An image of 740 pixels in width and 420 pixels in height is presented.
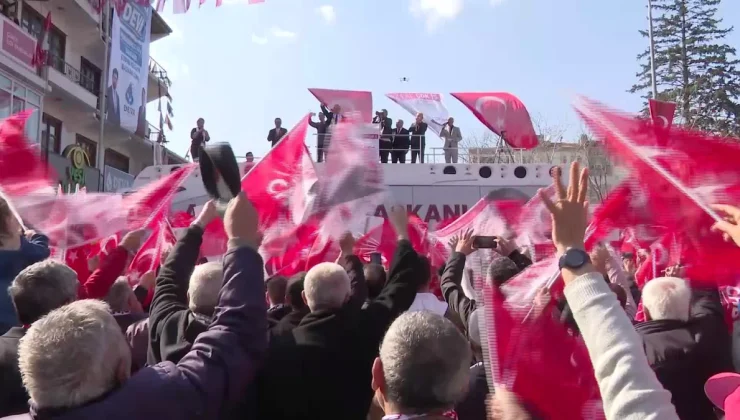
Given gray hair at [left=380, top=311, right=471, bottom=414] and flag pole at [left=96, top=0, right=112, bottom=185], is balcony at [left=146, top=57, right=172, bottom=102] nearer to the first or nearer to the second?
flag pole at [left=96, top=0, right=112, bottom=185]

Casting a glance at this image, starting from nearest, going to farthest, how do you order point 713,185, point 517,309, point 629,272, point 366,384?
point 517,309 < point 713,185 < point 366,384 < point 629,272

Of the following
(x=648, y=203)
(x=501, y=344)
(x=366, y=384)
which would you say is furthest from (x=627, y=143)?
(x=366, y=384)

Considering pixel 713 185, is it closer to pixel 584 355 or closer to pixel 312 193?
pixel 584 355

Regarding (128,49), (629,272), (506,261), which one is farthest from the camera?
(128,49)

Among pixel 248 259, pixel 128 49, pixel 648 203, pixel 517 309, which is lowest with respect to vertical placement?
pixel 517 309

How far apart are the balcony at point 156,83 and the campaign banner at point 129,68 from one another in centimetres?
405

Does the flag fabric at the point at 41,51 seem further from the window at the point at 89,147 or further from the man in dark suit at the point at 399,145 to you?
the man in dark suit at the point at 399,145

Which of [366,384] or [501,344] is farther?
[366,384]

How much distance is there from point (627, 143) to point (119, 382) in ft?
7.01

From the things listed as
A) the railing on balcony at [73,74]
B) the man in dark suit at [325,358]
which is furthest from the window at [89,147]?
the man in dark suit at [325,358]

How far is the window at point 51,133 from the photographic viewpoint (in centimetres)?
2461

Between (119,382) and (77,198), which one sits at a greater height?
(77,198)

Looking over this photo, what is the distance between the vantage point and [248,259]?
2338 millimetres

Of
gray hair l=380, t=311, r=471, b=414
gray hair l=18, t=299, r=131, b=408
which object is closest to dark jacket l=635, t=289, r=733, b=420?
gray hair l=380, t=311, r=471, b=414
